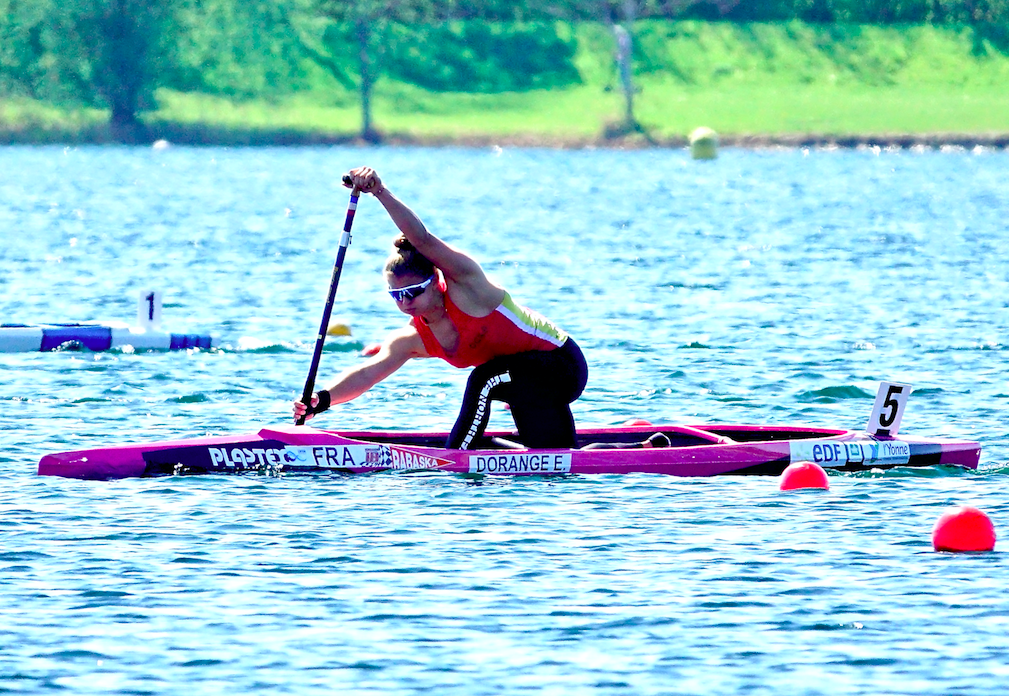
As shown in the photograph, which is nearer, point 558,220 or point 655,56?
point 558,220

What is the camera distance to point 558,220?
53.5 m

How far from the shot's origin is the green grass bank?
108312mm

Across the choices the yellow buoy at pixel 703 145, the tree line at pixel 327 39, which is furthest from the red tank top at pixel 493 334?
the tree line at pixel 327 39

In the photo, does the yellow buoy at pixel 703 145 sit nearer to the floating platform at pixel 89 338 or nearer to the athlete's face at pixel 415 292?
the floating platform at pixel 89 338

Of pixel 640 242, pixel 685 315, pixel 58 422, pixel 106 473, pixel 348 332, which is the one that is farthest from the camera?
pixel 640 242

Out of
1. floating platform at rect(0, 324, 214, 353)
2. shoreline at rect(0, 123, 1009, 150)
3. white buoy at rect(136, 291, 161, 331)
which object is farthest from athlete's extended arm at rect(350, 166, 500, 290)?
shoreline at rect(0, 123, 1009, 150)

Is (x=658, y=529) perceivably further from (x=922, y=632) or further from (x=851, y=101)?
(x=851, y=101)

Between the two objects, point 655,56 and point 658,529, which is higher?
point 655,56

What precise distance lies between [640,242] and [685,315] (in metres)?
16.9

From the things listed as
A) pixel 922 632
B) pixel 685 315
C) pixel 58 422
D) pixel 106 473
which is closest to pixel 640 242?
pixel 685 315

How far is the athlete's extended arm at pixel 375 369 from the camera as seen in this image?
14.0m

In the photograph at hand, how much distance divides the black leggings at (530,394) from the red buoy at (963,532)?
3.10 meters

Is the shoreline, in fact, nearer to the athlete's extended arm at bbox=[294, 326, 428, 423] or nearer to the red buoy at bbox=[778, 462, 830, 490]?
the athlete's extended arm at bbox=[294, 326, 428, 423]

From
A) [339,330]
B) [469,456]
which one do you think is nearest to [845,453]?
[469,456]
